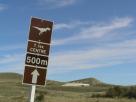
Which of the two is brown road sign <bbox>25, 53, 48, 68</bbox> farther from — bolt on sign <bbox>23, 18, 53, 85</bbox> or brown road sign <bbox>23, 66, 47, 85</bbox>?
brown road sign <bbox>23, 66, 47, 85</bbox>

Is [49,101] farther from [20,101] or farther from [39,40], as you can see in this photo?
[39,40]

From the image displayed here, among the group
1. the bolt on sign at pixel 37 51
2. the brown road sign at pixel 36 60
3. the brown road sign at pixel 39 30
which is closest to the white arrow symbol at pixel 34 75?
the bolt on sign at pixel 37 51

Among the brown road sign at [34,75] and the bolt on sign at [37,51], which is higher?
the bolt on sign at [37,51]

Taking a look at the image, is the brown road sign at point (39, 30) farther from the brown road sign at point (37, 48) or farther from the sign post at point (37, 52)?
the brown road sign at point (37, 48)

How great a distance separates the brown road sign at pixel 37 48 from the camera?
35.8 feet

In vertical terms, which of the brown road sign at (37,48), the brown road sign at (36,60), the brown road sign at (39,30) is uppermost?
the brown road sign at (39,30)

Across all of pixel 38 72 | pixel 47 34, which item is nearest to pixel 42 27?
pixel 47 34

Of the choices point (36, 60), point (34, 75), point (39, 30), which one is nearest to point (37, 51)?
point (36, 60)

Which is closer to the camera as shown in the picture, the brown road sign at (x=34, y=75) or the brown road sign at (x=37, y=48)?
the brown road sign at (x=37, y=48)

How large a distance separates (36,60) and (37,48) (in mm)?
277

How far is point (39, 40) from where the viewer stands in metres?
11.0

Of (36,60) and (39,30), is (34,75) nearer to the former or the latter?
(36,60)

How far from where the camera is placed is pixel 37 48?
36.0ft

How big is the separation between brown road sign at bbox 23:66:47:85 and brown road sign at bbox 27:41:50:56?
41cm
